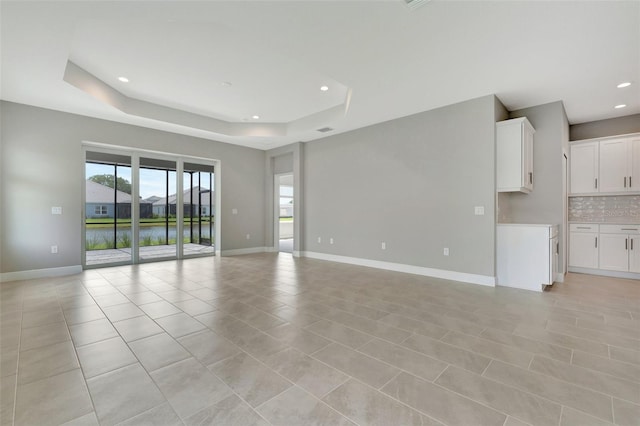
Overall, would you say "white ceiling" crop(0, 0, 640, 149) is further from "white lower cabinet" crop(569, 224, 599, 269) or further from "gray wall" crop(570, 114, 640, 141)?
"white lower cabinet" crop(569, 224, 599, 269)

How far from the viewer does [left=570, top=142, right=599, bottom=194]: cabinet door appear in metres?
5.21

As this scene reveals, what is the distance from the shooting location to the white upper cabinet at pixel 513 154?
421 centimetres

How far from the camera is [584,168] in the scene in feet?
17.4

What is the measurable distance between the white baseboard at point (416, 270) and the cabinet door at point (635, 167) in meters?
3.26

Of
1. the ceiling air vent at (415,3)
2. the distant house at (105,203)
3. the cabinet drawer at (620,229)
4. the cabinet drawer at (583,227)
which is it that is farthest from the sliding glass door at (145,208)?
the cabinet drawer at (620,229)

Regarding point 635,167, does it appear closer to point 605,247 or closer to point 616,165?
point 616,165

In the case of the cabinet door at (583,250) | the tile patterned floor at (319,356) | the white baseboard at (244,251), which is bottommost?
the tile patterned floor at (319,356)

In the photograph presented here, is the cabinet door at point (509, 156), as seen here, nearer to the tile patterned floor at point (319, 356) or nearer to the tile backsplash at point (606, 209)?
the tile patterned floor at point (319, 356)

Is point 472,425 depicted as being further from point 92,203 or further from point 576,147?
point 92,203

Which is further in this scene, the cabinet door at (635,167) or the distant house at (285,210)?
the distant house at (285,210)

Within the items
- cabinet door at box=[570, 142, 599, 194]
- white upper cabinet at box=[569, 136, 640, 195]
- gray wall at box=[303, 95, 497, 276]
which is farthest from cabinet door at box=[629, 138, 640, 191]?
gray wall at box=[303, 95, 497, 276]

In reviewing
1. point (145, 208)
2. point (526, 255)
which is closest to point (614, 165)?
point (526, 255)

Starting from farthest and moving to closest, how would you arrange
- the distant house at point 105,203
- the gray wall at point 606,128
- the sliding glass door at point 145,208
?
1. the sliding glass door at point 145,208
2. the distant house at point 105,203
3. the gray wall at point 606,128

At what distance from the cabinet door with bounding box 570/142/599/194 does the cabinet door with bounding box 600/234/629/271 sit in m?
0.92
